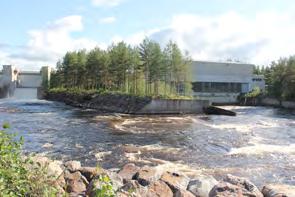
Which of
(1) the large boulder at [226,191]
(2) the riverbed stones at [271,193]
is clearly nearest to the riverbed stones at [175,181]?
(1) the large boulder at [226,191]

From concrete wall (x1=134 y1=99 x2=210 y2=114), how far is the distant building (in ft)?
105

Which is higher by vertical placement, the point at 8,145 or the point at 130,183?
the point at 8,145

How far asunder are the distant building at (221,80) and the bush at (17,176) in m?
77.6

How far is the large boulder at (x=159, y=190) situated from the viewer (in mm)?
9320

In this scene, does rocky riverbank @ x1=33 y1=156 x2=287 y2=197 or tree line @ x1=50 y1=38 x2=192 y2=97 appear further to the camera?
tree line @ x1=50 y1=38 x2=192 y2=97

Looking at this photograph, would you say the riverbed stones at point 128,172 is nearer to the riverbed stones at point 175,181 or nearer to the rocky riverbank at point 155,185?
the rocky riverbank at point 155,185

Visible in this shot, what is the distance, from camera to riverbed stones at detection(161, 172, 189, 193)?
1003 cm

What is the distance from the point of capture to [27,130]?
96.0ft

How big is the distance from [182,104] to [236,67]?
145 ft

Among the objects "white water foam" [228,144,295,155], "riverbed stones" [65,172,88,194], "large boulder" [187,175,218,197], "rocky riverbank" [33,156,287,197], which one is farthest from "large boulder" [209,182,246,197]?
"white water foam" [228,144,295,155]

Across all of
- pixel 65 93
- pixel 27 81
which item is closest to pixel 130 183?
pixel 65 93

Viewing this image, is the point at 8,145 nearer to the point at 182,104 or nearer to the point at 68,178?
the point at 68,178

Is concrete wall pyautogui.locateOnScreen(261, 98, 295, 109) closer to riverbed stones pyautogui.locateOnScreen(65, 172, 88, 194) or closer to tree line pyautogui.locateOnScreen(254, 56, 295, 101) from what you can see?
tree line pyautogui.locateOnScreen(254, 56, 295, 101)

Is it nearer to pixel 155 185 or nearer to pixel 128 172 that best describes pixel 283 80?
pixel 128 172
